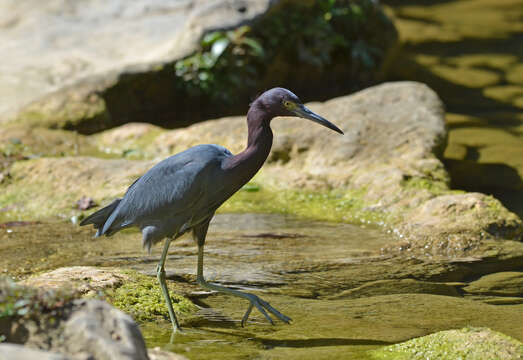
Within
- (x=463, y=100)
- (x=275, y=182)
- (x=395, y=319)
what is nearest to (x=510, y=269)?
(x=395, y=319)

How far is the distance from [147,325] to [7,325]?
1.26 metres

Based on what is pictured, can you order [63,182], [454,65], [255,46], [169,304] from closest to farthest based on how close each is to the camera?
[169,304] < [63,182] < [255,46] < [454,65]

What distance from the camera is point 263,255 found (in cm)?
550

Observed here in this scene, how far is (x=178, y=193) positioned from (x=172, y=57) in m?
5.60

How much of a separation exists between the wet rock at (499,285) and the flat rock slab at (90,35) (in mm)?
5548

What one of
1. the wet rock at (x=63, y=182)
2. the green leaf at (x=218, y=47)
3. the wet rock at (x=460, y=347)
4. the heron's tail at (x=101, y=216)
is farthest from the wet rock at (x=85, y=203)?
the wet rock at (x=460, y=347)

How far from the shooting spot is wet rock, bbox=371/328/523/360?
11.7 feet

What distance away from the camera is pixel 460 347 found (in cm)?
362

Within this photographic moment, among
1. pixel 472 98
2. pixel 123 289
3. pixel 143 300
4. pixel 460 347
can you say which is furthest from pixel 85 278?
pixel 472 98

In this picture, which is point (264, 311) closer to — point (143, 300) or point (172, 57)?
point (143, 300)

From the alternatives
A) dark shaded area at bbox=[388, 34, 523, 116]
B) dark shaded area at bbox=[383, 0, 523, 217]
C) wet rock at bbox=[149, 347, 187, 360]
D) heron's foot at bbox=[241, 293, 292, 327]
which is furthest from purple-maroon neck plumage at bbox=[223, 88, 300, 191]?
dark shaded area at bbox=[388, 34, 523, 116]

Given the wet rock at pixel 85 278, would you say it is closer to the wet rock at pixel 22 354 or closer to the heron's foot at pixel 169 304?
the heron's foot at pixel 169 304

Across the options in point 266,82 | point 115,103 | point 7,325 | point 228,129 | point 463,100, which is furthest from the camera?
point 463,100

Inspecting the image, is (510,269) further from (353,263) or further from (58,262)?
(58,262)
